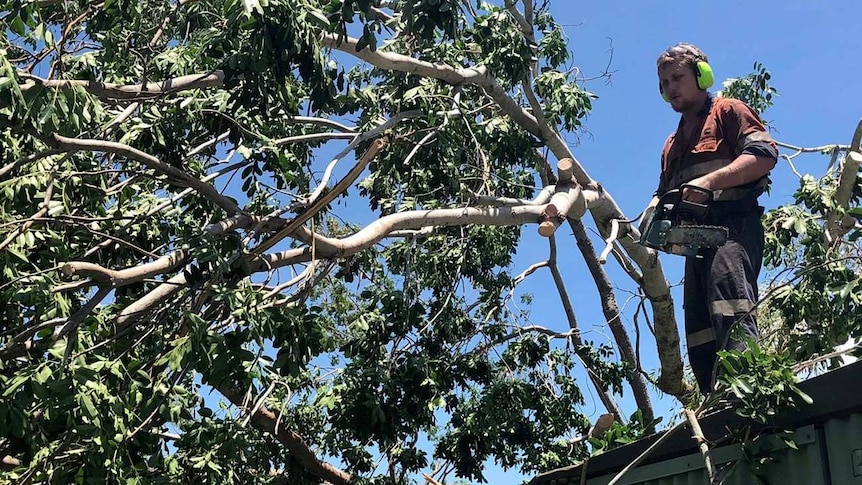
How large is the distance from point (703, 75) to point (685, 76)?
0.34 ft

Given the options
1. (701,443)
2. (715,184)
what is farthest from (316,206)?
(701,443)

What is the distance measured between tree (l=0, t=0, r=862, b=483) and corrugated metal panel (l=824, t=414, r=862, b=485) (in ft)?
4.83

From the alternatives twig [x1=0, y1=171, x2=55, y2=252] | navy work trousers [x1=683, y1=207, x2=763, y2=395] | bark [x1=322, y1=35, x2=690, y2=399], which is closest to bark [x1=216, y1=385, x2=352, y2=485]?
twig [x1=0, y1=171, x2=55, y2=252]

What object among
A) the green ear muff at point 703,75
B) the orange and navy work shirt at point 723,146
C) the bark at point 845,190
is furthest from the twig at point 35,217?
the bark at point 845,190

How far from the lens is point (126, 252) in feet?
21.5

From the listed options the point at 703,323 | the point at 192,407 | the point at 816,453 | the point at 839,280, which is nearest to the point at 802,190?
the point at 839,280

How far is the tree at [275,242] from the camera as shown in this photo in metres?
5.03

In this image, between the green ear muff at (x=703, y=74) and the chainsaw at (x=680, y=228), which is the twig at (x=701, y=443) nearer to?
the chainsaw at (x=680, y=228)

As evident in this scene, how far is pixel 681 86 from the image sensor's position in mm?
5395

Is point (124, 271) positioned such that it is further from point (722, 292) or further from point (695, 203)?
point (722, 292)

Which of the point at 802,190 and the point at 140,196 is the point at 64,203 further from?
the point at 802,190

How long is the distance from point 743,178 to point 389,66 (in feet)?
9.05

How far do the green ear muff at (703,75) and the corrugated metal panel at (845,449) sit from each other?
2568mm

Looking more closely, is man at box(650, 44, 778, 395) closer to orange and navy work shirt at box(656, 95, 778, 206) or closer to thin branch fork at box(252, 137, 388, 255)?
orange and navy work shirt at box(656, 95, 778, 206)
